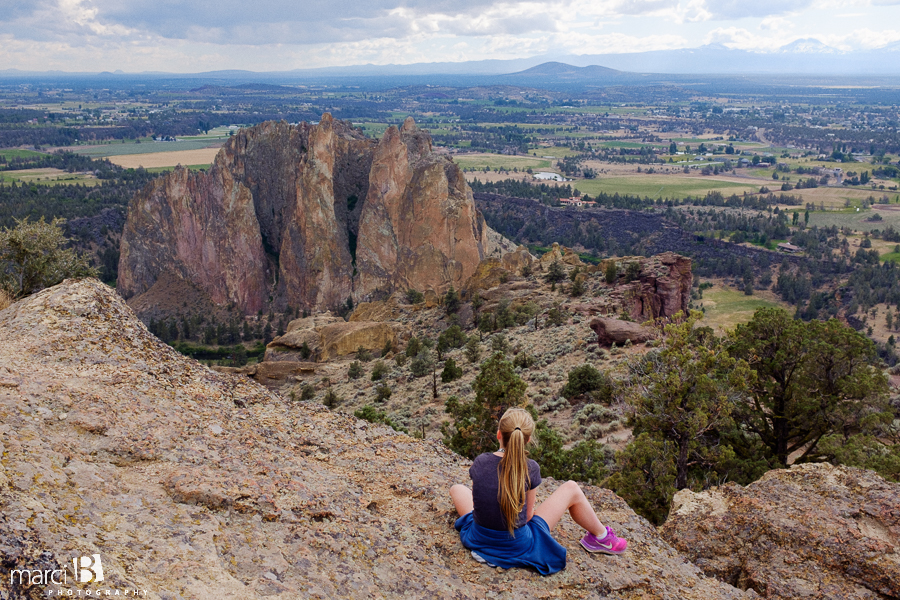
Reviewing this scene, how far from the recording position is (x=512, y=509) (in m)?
6.72

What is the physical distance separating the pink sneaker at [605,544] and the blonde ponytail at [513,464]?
163 centimetres

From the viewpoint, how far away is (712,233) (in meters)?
108

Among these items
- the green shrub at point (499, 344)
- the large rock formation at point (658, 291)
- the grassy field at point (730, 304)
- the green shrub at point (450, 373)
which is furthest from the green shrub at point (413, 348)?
the grassy field at point (730, 304)

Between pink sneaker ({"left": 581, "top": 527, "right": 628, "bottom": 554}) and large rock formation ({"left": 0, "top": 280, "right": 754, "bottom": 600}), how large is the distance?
11 centimetres

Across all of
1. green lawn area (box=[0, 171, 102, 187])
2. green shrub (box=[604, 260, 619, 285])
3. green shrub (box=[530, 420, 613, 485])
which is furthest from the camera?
green lawn area (box=[0, 171, 102, 187])

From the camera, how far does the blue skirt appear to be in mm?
7035

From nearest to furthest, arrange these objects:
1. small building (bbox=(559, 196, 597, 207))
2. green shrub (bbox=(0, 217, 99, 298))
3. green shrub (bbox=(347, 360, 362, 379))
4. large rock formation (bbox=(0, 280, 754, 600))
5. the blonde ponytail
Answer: large rock formation (bbox=(0, 280, 754, 600)) < the blonde ponytail < green shrub (bbox=(0, 217, 99, 298)) < green shrub (bbox=(347, 360, 362, 379)) < small building (bbox=(559, 196, 597, 207))

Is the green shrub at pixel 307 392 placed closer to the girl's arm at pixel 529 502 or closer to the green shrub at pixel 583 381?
the green shrub at pixel 583 381

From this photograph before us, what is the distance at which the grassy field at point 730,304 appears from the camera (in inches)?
2817

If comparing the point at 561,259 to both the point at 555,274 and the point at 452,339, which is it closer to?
the point at 555,274

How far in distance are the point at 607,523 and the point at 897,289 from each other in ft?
282

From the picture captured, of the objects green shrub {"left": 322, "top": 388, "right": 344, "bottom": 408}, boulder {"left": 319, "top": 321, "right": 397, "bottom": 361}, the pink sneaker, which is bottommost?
boulder {"left": 319, "top": 321, "right": 397, "bottom": 361}

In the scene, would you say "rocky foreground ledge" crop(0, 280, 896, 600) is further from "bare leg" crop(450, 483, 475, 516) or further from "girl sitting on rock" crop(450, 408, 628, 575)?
"bare leg" crop(450, 483, 475, 516)

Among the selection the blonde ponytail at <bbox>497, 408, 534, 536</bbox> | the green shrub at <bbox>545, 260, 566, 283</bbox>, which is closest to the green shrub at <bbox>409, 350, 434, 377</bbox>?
the green shrub at <bbox>545, 260, 566, 283</bbox>
